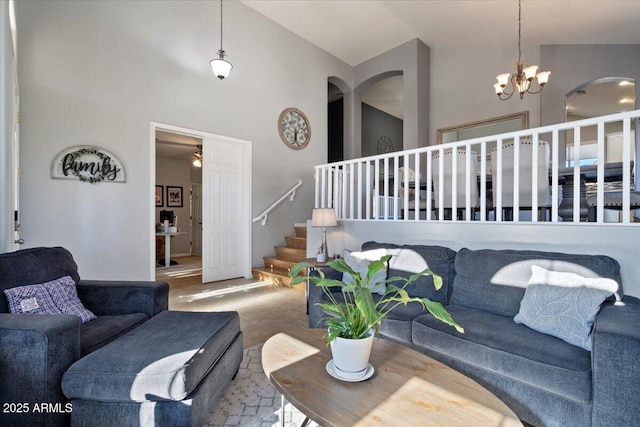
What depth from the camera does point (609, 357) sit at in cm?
132

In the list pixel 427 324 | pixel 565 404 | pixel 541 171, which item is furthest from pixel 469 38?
pixel 565 404

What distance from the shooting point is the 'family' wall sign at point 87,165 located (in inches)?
134

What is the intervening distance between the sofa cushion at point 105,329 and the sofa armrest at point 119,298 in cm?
7

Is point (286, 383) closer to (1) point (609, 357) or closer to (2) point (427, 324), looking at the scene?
(2) point (427, 324)

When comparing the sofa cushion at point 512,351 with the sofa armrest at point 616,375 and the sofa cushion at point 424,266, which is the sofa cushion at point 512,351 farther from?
the sofa cushion at point 424,266

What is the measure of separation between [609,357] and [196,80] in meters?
5.14

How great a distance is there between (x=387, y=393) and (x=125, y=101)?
4.36 metres

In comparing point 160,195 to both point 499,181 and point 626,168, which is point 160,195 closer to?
point 499,181

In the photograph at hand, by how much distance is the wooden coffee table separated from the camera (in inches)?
41.4

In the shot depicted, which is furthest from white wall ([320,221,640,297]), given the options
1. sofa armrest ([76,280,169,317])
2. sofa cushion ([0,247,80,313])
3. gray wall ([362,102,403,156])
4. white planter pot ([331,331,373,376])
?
gray wall ([362,102,403,156])

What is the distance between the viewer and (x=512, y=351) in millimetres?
1604

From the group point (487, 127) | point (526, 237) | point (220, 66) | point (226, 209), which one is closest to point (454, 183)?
point (526, 237)

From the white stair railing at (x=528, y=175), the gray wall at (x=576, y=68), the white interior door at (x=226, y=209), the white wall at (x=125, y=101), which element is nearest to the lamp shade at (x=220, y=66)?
the white wall at (x=125, y=101)

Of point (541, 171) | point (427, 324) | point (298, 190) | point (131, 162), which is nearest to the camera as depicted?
point (427, 324)
